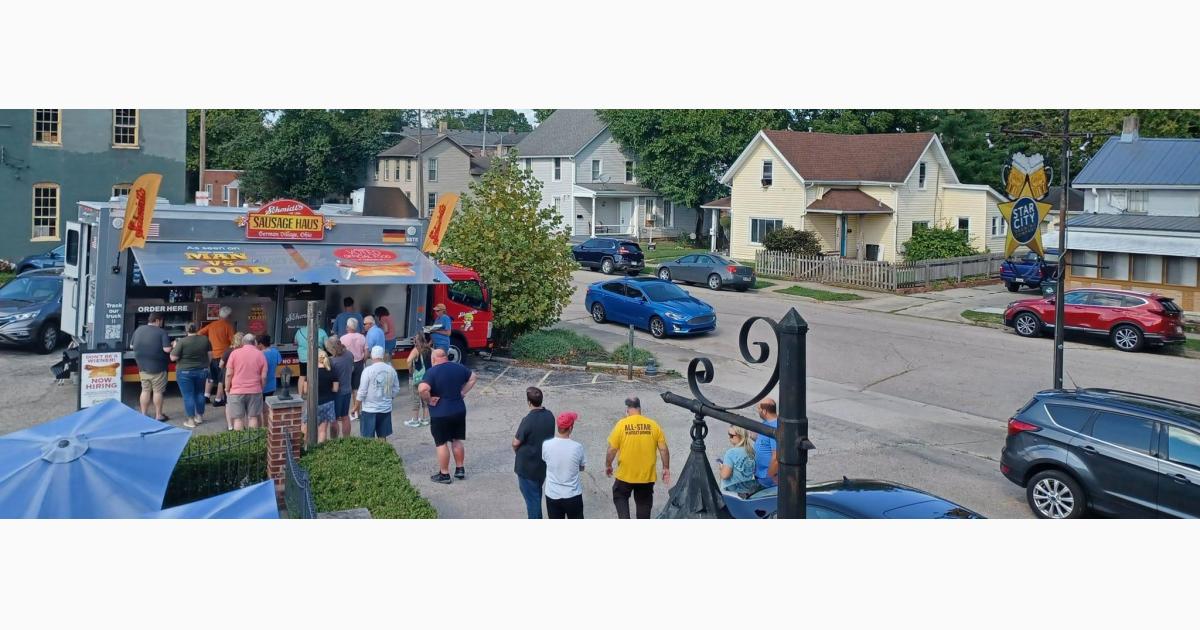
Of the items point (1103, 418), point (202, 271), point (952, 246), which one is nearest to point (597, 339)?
point (202, 271)

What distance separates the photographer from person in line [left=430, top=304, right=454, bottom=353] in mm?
18016

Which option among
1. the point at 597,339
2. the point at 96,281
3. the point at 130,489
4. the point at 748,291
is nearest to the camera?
the point at 130,489

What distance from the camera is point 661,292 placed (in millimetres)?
25062

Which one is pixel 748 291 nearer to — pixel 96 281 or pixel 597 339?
pixel 597 339

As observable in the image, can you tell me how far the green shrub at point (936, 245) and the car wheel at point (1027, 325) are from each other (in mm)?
10354

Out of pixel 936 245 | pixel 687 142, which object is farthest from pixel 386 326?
pixel 687 142

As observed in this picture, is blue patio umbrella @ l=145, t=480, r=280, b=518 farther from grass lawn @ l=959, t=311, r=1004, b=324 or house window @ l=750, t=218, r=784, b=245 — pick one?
house window @ l=750, t=218, r=784, b=245

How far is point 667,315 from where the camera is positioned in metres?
24.1

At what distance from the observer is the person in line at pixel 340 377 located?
12.9 m

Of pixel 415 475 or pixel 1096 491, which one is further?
pixel 415 475

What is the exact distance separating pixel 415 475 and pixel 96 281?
6.77m

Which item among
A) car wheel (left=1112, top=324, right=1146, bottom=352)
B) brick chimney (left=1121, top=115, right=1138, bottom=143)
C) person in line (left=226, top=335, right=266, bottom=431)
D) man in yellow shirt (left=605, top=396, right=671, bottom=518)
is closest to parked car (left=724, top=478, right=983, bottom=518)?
man in yellow shirt (left=605, top=396, right=671, bottom=518)

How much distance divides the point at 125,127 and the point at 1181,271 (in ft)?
104

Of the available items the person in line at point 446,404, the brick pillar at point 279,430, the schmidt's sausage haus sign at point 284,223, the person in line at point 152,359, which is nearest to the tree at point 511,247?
the schmidt's sausage haus sign at point 284,223
